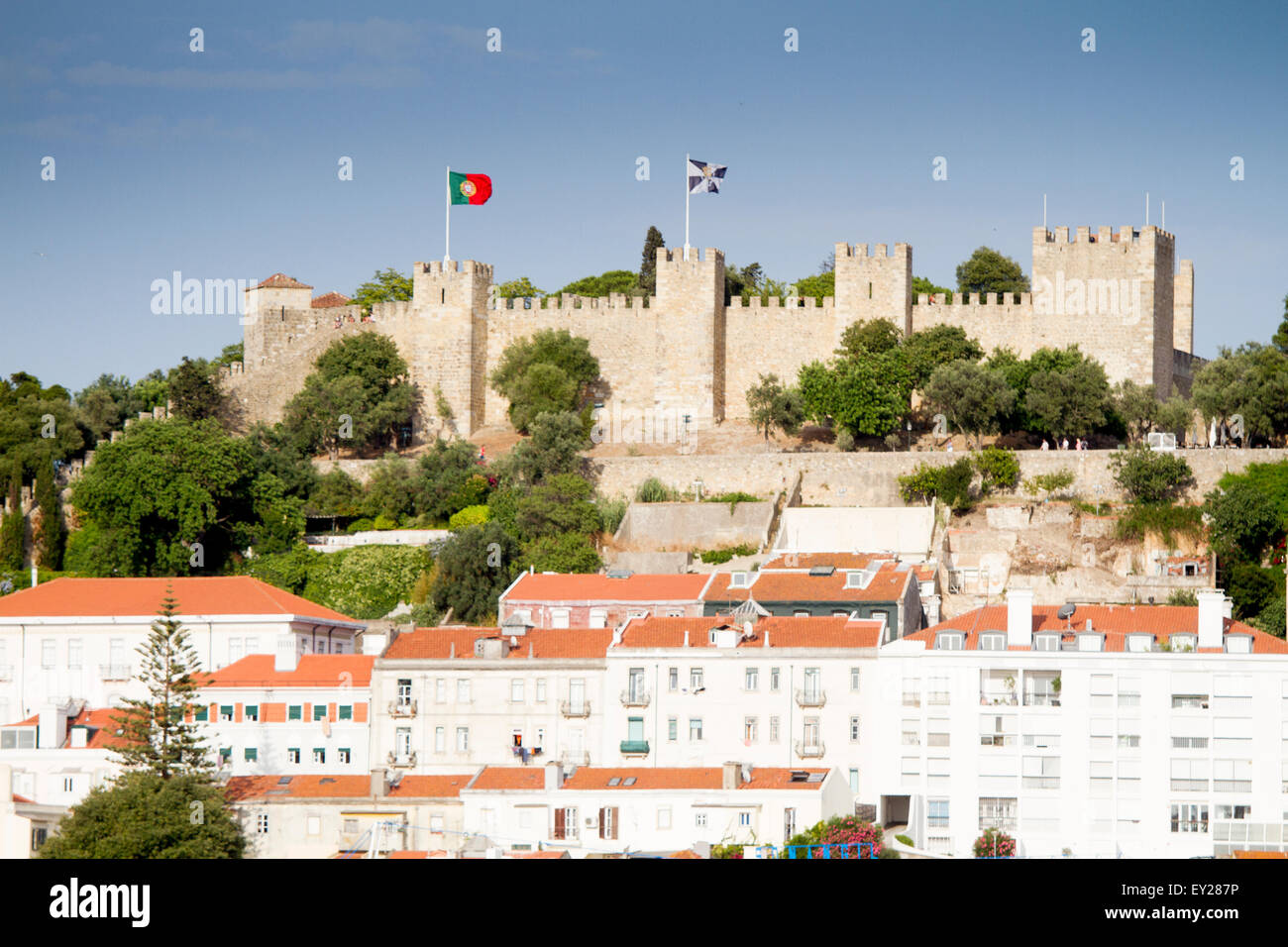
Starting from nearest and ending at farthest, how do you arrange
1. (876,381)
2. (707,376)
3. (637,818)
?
(637,818), (876,381), (707,376)

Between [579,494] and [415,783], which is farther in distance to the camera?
[579,494]

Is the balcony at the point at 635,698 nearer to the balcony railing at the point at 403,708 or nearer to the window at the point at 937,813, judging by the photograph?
the balcony railing at the point at 403,708

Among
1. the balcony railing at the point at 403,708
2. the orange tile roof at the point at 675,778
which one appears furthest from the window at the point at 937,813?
the balcony railing at the point at 403,708

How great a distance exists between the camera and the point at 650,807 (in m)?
32.5

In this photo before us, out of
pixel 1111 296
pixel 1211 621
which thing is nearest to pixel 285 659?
pixel 1211 621

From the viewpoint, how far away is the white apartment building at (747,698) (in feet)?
114

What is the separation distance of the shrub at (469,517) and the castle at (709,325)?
8529 millimetres

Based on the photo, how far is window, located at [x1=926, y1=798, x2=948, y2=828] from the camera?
3331cm

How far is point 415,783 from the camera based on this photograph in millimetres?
34406
